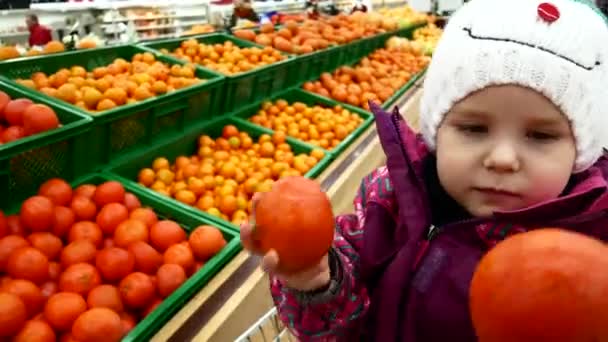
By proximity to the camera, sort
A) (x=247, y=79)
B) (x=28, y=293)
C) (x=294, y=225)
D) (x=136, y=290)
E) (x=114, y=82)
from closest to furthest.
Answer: (x=294, y=225) < (x=28, y=293) < (x=136, y=290) < (x=114, y=82) < (x=247, y=79)

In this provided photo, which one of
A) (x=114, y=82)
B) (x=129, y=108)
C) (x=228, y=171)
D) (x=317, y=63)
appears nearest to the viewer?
(x=129, y=108)

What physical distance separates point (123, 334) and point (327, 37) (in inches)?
158

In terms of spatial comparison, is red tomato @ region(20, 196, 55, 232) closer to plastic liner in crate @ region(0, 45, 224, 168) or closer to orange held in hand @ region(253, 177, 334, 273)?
plastic liner in crate @ region(0, 45, 224, 168)

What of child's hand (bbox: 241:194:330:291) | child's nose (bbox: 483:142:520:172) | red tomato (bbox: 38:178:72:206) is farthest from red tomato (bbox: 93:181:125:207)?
child's nose (bbox: 483:142:520:172)

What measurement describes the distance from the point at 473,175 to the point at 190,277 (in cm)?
115

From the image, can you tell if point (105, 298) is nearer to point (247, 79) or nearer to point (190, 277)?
point (190, 277)

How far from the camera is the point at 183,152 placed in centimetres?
299

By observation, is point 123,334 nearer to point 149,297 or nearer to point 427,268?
point 149,297

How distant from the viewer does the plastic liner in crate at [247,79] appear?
11.0ft

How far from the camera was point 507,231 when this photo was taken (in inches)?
43.5

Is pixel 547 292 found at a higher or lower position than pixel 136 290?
higher

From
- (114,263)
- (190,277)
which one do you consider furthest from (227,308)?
(114,263)

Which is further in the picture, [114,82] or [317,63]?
[317,63]

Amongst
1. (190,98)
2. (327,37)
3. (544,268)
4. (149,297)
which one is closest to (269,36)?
(327,37)
